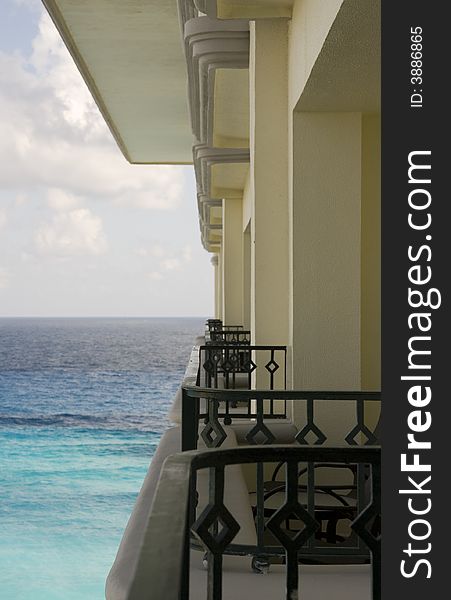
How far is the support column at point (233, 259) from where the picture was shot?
661 inches

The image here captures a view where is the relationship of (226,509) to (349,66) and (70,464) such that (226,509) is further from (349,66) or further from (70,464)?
(70,464)

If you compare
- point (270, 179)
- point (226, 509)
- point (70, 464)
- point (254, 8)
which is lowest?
point (70, 464)

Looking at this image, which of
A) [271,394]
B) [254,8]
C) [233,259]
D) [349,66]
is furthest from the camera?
[233,259]

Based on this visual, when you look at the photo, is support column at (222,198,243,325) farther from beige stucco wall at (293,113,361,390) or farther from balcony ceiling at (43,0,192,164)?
beige stucco wall at (293,113,361,390)

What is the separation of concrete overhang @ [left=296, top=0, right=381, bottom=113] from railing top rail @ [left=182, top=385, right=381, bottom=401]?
161cm

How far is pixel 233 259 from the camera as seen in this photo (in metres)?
17.0

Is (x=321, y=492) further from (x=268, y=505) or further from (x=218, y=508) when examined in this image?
(x=218, y=508)

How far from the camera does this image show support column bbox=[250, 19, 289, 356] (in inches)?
280

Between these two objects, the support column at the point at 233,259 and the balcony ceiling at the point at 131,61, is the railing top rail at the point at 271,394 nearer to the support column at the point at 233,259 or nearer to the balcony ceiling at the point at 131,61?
the balcony ceiling at the point at 131,61

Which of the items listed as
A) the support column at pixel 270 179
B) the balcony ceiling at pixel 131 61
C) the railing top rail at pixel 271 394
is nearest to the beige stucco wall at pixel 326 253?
the support column at pixel 270 179

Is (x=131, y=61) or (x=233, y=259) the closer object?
(x=131, y=61)

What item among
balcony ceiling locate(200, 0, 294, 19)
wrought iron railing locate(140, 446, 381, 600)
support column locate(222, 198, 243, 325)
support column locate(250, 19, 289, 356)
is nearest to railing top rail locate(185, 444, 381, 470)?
wrought iron railing locate(140, 446, 381, 600)

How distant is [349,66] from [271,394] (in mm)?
1925

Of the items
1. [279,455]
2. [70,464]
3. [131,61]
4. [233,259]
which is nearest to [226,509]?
[279,455]
